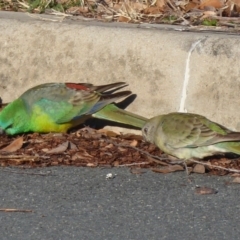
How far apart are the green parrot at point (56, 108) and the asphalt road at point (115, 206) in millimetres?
935

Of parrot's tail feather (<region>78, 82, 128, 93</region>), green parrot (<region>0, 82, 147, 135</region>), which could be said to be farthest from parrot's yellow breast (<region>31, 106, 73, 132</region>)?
parrot's tail feather (<region>78, 82, 128, 93</region>)

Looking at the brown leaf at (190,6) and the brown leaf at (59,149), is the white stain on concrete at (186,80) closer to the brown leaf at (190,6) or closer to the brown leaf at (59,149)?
the brown leaf at (59,149)

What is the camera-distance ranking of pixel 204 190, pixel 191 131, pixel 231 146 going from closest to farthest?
pixel 204 190 < pixel 231 146 < pixel 191 131

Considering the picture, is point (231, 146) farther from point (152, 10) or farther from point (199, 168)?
point (152, 10)

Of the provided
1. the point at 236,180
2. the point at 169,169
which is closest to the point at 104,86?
the point at 169,169

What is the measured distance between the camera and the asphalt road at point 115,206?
539cm

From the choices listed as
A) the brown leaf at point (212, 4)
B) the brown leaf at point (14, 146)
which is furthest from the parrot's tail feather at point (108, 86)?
the brown leaf at point (212, 4)

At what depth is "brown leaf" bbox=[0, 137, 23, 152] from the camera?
6.99 metres

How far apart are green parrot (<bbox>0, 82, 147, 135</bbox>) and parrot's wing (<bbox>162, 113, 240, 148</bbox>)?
43 cm

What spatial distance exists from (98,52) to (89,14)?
1.32 m

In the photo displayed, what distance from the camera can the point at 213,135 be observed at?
6.83m

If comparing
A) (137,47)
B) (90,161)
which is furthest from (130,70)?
(90,161)

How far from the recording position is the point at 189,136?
6.96 m

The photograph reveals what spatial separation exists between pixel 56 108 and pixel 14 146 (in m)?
0.62
